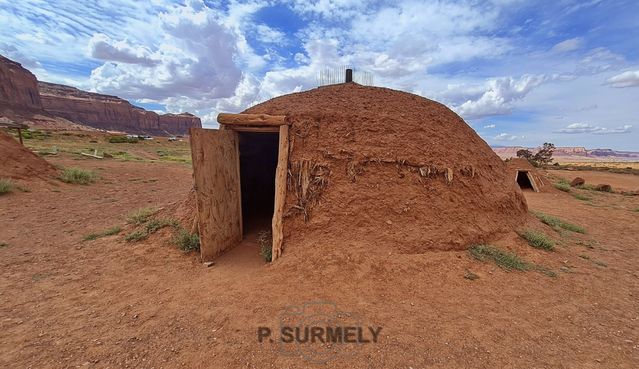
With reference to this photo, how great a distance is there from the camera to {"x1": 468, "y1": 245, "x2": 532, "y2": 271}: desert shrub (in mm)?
4277

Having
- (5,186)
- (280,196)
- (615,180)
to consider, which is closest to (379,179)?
(280,196)

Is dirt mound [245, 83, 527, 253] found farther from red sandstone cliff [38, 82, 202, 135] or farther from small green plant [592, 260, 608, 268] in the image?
red sandstone cliff [38, 82, 202, 135]

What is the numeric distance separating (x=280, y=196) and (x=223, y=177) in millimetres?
1104

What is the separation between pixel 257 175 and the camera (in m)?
7.75

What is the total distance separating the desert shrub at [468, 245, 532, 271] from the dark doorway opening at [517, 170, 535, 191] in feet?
37.5

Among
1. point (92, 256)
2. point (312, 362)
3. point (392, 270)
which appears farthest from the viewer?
point (92, 256)

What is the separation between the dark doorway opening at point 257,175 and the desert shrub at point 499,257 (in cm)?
416

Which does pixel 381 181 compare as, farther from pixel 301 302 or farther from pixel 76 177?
pixel 76 177

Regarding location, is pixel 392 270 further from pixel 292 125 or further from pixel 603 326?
pixel 292 125

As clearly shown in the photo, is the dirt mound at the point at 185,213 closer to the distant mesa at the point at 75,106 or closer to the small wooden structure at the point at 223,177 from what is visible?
the small wooden structure at the point at 223,177

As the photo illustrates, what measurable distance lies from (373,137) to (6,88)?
8959 centimetres

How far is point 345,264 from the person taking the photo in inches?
157

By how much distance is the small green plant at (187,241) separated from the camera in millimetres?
4855

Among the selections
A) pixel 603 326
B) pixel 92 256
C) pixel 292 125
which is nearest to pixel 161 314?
pixel 92 256
